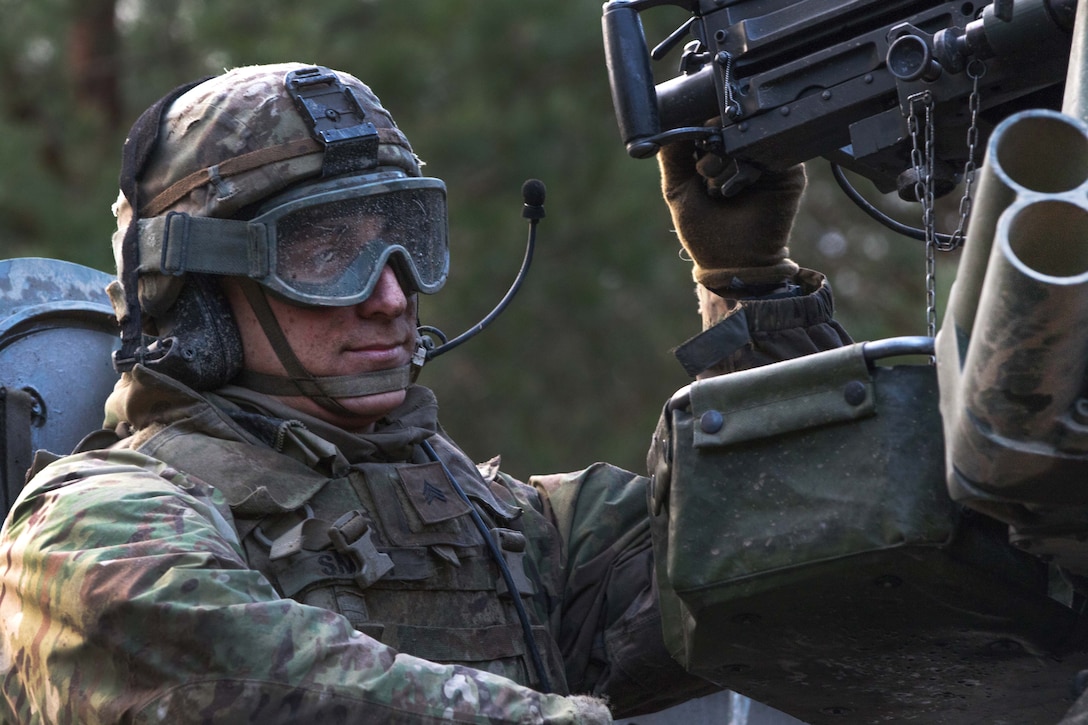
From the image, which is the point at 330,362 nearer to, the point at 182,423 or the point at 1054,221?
the point at 182,423

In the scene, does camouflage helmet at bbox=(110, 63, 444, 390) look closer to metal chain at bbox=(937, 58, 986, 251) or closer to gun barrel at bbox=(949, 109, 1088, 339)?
metal chain at bbox=(937, 58, 986, 251)

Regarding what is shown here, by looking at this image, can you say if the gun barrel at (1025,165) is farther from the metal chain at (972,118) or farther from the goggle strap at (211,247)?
the goggle strap at (211,247)

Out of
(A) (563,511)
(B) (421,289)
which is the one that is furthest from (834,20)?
(A) (563,511)

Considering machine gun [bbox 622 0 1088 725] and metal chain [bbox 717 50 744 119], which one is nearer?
machine gun [bbox 622 0 1088 725]

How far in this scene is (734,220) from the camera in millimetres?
3805

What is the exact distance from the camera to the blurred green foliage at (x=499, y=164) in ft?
34.2

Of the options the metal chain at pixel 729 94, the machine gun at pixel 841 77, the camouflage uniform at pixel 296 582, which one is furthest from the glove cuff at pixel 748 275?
the metal chain at pixel 729 94

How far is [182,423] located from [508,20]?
776 centimetres

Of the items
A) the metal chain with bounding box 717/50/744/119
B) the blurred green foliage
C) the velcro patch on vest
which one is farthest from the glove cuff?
the blurred green foliage

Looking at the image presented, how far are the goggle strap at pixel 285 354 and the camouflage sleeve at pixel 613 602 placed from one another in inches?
24.6

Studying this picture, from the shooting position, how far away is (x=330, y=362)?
344 centimetres

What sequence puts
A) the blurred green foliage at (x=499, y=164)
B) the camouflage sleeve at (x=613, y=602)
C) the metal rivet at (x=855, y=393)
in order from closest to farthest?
1. the metal rivet at (x=855, y=393)
2. the camouflage sleeve at (x=613, y=602)
3. the blurred green foliage at (x=499, y=164)

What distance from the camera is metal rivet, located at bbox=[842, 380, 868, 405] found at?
2387 mm

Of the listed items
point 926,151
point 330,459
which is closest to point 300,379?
point 330,459
